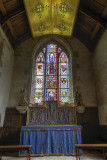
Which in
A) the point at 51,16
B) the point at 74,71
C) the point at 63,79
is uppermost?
the point at 51,16

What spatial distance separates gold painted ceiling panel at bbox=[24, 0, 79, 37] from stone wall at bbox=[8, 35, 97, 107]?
2.57 ft

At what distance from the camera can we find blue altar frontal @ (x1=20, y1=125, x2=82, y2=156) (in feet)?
16.5

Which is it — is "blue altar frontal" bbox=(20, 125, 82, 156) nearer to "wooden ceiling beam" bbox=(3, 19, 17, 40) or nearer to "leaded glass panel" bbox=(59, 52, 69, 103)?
"leaded glass panel" bbox=(59, 52, 69, 103)

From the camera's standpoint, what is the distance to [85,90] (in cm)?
707

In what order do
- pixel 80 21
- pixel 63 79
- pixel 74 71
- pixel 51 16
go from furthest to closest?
pixel 63 79 < pixel 74 71 < pixel 51 16 < pixel 80 21

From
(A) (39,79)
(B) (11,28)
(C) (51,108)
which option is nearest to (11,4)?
(B) (11,28)

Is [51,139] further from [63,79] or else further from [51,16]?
[51,16]

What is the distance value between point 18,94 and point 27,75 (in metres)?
1.17

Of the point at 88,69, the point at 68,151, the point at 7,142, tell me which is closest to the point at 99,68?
the point at 88,69

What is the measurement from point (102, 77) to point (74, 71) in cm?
169

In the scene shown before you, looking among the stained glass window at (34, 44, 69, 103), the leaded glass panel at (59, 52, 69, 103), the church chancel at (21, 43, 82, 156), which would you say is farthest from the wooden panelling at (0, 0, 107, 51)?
the leaded glass panel at (59, 52, 69, 103)

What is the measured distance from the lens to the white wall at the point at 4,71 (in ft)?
20.2

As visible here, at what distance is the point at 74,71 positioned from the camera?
745 centimetres

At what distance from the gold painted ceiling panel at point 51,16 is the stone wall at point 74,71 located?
2.57 feet
